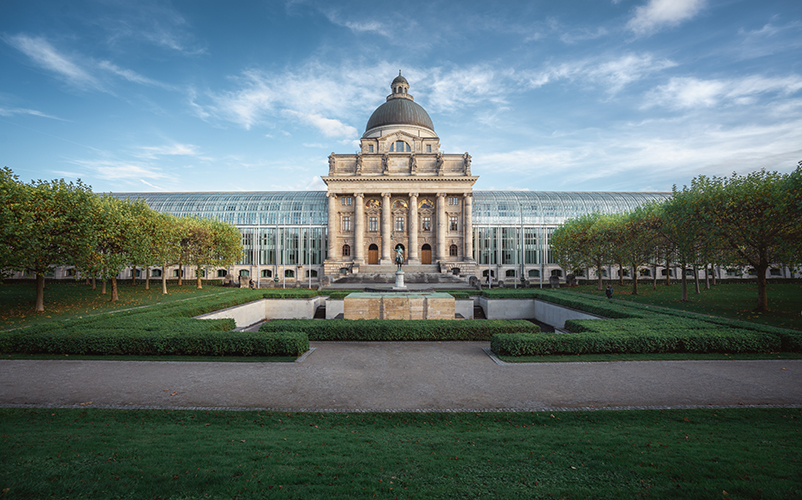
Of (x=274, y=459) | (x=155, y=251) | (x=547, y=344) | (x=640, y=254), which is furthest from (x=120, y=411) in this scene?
(x=640, y=254)

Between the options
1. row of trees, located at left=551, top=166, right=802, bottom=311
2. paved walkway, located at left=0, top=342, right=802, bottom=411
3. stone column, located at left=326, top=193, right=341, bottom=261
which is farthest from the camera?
stone column, located at left=326, top=193, right=341, bottom=261

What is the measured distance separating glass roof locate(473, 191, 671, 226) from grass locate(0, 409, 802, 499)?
2670 inches

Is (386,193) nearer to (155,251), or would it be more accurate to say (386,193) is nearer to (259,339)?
(155,251)

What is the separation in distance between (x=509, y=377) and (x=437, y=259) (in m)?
54.2

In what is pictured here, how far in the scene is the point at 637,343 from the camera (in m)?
16.5

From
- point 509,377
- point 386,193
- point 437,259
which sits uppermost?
point 386,193

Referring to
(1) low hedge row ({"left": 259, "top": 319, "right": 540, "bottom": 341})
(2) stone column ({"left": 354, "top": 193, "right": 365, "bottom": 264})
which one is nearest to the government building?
(2) stone column ({"left": 354, "top": 193, "right": 365, "bottom": 264})

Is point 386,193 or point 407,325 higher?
point 386,193

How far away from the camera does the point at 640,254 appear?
44.5m

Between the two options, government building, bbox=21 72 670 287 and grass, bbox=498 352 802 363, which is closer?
grass, bbox=498 352 802 363

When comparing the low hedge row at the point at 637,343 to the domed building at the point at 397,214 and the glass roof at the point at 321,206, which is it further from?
the glass roof at the point at 321,206

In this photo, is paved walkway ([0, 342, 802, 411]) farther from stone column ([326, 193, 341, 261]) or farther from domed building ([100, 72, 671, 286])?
stone column ([326, 193, 341, 261])

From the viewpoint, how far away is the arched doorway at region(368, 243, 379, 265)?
7038cm

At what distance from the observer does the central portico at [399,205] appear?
67000 millimetres
